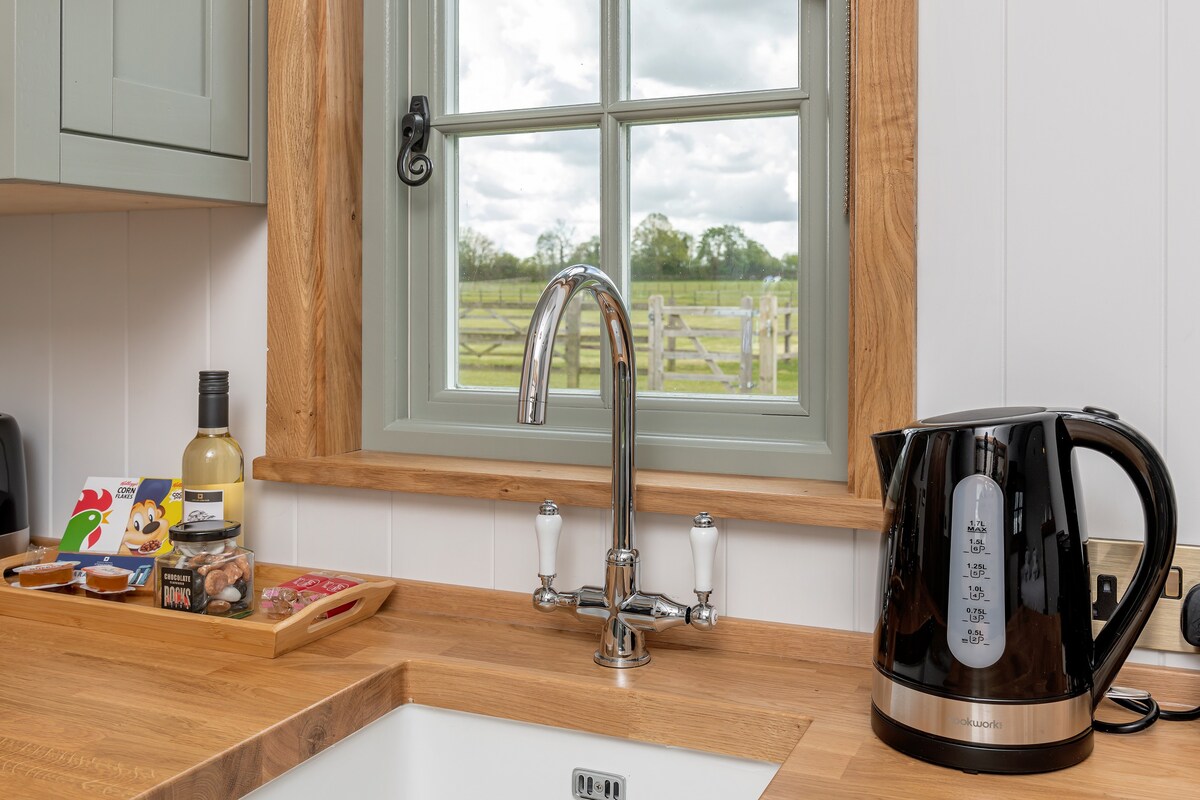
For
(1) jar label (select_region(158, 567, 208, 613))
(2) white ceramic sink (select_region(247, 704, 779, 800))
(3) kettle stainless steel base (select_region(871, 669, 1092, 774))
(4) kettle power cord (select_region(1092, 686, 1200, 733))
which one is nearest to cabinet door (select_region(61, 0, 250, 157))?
(1) jar label (select_region(158, 567, 208, 613))

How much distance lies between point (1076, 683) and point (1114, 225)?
18.5 inches

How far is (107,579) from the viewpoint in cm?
131

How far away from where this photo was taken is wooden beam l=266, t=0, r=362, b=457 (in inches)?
55.1

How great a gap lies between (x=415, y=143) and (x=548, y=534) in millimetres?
625

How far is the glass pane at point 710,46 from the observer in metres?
1.32

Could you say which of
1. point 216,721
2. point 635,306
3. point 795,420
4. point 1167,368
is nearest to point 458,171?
point 635,306

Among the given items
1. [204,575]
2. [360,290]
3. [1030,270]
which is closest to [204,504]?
[204,575]

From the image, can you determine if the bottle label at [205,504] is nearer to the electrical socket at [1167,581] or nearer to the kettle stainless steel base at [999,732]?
the kettle stainless steel base at [999,732]

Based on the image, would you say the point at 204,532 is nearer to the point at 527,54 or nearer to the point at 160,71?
the point at 160,71

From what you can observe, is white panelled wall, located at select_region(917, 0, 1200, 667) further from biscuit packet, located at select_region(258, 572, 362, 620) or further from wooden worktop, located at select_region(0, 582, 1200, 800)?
biscuit packet, located at select_region(258, 572, 362, 620)

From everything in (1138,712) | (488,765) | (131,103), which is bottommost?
(488,765)

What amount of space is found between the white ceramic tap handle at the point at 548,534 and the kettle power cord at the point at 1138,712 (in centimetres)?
→ 58

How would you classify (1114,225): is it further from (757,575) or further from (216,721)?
(216,721)

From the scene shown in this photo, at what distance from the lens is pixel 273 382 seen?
1430 mm
